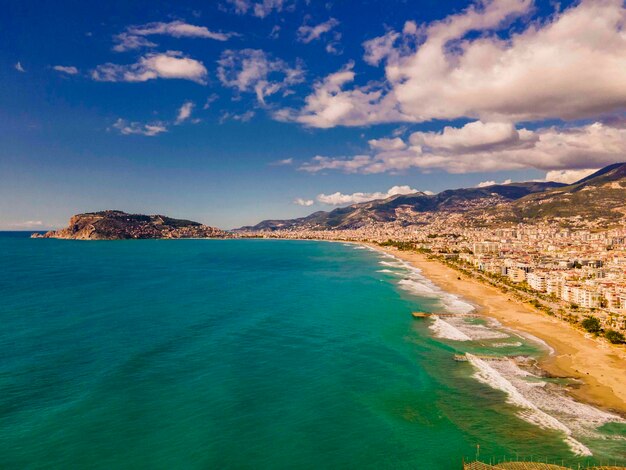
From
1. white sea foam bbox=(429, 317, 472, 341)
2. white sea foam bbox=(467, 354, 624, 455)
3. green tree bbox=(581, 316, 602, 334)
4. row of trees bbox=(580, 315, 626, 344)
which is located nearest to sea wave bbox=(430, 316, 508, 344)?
white sea foam bbox=(429, 317, 472, 341)

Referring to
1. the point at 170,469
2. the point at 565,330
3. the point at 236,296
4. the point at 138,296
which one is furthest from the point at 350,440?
the point at 138,296

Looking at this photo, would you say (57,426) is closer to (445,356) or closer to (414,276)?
(445,356)

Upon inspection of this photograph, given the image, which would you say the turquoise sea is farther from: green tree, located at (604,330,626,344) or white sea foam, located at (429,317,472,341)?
green tree, located at (604,330,626,344)

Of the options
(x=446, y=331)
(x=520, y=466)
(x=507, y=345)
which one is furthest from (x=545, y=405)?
(x=446, y=331)

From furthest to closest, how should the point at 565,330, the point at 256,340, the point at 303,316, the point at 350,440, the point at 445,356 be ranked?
the point at 303,316 → the point at 565,330 → the point at 256,340 → the point at 445,356 → the point at 350,440

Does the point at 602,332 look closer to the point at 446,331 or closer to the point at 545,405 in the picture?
the point at 446,331
